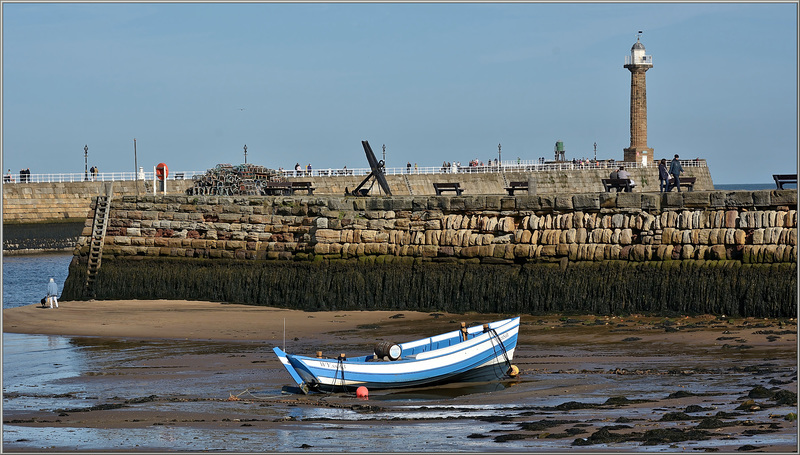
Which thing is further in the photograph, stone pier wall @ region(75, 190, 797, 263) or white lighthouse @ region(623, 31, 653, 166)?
white lighthouse @ region(623, 31, 653, 166)

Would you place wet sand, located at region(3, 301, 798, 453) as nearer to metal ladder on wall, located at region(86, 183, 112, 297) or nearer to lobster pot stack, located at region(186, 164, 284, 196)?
metal ladder on wall, located at region(86, 183, 112, 297)

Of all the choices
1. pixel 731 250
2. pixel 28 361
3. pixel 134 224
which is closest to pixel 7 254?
pixel 134 224

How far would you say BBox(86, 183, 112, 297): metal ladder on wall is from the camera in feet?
88.2

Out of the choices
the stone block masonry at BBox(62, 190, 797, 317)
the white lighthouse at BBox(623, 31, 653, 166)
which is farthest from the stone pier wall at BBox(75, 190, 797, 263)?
the white lighthouse at BBox(623, 31, 653, 166)

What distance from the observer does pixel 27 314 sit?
936 inches

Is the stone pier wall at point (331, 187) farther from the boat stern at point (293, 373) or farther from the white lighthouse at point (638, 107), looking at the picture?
the boat stern at point (293, 373)

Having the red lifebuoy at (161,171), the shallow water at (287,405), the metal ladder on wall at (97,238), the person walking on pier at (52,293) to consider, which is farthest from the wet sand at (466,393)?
the red lifebuoy at (161,171)

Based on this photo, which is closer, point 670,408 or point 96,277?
point 670,408

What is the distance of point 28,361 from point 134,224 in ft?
32.6

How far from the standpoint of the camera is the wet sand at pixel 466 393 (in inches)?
421

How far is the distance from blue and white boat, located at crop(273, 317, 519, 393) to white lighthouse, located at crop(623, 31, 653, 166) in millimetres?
42571

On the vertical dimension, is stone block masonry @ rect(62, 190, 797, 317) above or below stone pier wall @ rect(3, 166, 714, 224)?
below

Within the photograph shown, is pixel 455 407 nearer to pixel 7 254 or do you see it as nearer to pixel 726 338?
pixel 726 338

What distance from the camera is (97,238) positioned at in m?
27.5
